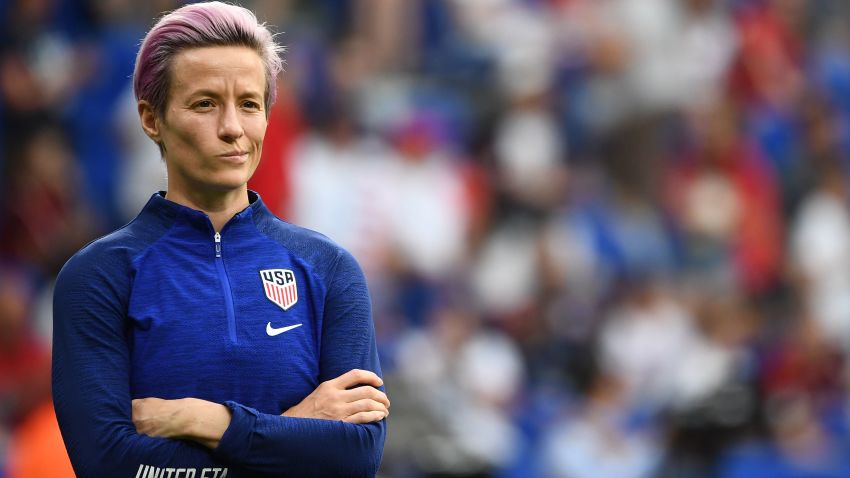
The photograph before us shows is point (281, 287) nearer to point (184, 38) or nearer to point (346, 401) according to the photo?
point (346, 401)

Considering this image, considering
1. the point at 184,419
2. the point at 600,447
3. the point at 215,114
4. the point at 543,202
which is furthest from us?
the point at 543,202

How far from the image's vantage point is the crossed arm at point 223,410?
2334mm

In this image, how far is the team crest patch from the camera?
2.45 metres

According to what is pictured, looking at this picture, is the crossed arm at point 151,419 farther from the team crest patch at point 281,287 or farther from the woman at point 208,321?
the team crest patch at point 281,287

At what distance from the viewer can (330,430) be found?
2.40 m

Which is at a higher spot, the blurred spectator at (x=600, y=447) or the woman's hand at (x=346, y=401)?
the blurred spectator at (x=600, y=447)

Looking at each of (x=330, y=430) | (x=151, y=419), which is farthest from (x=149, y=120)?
(x=330, y=430)

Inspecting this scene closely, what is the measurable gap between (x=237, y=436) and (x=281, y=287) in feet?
0.92

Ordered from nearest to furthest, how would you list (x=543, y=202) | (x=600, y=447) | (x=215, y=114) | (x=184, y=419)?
(x=184, y=419) < (x=215, y=114) < (x=600, y=447) < (x=543, y=202)

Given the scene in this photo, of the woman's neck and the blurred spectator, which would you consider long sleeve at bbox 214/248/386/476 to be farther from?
the blurred spectator

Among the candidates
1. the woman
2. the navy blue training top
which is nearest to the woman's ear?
the woman

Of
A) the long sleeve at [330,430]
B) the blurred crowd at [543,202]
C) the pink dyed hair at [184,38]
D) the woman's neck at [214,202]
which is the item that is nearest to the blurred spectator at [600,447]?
the blurred crowd at [543,202]

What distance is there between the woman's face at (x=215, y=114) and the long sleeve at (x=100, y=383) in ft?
0.74

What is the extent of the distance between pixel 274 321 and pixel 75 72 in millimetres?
5937
